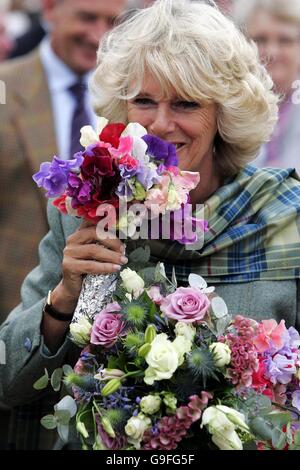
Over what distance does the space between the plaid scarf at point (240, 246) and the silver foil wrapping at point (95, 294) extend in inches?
12.3

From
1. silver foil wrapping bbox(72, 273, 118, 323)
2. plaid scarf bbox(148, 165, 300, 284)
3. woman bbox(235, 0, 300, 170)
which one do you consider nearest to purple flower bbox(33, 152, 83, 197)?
silver foil wrapping bbox(72, 273, 118, 323)

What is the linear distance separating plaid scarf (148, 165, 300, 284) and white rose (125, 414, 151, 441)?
68 centimetres

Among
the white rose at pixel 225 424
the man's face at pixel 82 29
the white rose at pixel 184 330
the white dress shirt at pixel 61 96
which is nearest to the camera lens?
the white rose at pixel 225 424

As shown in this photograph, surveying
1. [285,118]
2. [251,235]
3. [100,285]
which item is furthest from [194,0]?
[285,118]

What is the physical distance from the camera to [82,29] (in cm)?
527

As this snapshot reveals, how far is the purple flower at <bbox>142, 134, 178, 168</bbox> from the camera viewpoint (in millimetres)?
2760

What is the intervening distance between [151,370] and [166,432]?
15cm

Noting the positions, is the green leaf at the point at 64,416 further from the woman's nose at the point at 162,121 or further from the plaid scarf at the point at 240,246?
the woman's nose at the point at 162,121

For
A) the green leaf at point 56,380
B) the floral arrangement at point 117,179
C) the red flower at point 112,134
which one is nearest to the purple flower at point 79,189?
the floral arrangement at point 117,179

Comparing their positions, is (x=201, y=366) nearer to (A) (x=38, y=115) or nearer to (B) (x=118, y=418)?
(B) (x=118, y=418)

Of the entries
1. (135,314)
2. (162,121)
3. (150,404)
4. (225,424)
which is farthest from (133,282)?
(162,121)

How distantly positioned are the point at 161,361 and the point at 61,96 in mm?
2742

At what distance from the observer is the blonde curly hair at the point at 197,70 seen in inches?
120

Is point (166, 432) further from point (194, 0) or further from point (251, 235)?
point (194, 0)
